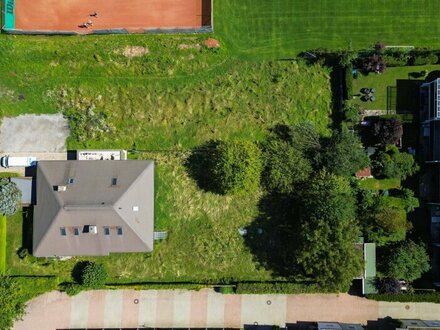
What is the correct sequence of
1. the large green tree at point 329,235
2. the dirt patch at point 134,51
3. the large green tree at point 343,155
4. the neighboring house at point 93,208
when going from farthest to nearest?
the dirt patch at point 134,51
the large green tree at point 343,155
the neighboring house at point 93,208
the large green tree at point 329,235

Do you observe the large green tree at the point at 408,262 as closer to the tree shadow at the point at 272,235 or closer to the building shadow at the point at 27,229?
the tree shadow at the point at 272,235

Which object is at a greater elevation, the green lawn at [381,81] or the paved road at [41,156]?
the green lawn at [381,81]

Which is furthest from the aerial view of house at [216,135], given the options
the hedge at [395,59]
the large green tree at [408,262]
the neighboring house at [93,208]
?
the neighboring house at [93,208]

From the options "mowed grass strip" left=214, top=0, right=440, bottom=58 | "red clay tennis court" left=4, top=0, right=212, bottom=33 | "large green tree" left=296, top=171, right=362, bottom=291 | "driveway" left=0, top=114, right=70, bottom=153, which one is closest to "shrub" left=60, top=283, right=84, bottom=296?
"driveway" left=0, top=114, right=70, bottom=153

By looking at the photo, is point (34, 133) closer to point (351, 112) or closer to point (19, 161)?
point (19, 161)

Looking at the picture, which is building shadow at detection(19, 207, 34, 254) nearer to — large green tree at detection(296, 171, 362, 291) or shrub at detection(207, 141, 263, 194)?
shrub at detection(207, 141, 263, 194)

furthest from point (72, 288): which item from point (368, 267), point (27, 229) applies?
point (368, 267)

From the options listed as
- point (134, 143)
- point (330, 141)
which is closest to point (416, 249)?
point (330, 141)
